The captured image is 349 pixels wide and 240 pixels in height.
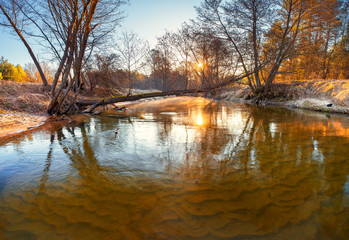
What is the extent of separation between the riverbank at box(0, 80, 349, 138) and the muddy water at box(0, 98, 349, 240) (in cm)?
385

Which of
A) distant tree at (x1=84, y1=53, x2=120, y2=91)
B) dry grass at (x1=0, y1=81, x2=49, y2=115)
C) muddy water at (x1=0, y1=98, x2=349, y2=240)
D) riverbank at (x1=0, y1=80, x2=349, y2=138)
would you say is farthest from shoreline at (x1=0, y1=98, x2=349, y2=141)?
distant tree at (x1=84, y1=53, x2=120, y2=91)

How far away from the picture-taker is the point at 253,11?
1503cm

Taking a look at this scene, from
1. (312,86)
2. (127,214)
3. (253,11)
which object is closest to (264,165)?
(127,214)

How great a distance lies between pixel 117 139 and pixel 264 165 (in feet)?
14.2

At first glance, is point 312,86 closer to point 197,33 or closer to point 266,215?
point 197,33

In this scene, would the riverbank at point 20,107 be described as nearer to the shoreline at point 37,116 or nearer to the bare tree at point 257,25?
the shoreline at point 37,116

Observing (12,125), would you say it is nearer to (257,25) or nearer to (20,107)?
(20,107)

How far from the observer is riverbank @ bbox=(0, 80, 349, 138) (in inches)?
313

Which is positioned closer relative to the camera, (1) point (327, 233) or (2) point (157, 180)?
(1) point (327, 233)

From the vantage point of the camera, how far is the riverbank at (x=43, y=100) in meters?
7.95

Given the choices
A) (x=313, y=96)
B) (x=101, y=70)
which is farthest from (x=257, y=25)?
(x=101, y=70)

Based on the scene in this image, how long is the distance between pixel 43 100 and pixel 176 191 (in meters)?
14.3

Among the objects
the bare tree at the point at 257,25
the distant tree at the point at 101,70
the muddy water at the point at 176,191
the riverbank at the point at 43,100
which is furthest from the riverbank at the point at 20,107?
the bare tree at the point at 257,25

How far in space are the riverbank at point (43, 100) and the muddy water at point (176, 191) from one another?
385 centimetres
